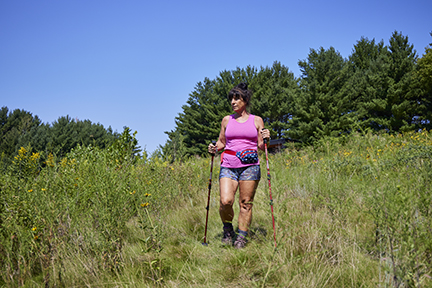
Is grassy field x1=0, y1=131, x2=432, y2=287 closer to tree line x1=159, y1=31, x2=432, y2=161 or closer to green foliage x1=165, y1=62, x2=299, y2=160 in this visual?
tree line x1=159, y1=31, x2=432, y2=161

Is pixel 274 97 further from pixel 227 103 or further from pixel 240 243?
pixel 240 243

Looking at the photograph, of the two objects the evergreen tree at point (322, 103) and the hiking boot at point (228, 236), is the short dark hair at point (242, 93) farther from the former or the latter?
the evergreen tree at point (322, 103)

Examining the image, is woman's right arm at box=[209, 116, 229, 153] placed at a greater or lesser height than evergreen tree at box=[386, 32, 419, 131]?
lesser

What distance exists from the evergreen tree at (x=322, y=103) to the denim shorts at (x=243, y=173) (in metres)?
22.2

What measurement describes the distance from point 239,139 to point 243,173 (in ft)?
1.41

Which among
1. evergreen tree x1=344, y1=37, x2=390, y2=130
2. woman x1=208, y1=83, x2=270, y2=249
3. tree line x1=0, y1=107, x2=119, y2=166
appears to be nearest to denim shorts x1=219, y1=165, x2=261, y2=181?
woman x1=208, y1=83, x2=270, y2=249

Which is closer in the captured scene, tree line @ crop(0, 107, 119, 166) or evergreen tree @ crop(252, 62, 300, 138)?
evergreen tree @ crop(252, 62, 300, 138)

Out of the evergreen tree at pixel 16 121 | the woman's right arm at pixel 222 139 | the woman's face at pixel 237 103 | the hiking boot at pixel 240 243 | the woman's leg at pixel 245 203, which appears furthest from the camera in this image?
the evergreen tree at pixel 16 121

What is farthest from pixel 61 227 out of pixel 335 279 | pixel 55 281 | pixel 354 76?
pixel 354 76

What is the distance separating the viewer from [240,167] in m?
3.29

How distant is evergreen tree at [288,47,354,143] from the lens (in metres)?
24.7

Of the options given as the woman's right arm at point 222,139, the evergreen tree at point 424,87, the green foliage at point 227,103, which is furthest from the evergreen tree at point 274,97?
the woman's right arm at point 222,139

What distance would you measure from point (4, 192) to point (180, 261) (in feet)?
6.65

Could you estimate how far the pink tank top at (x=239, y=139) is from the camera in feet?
10.9
